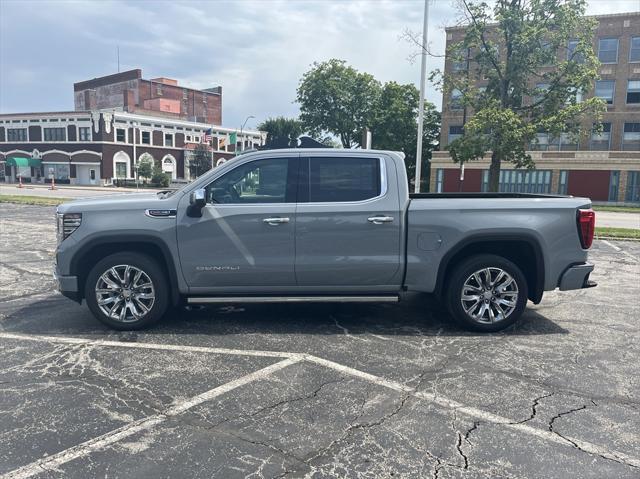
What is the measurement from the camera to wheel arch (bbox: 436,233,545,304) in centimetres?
548

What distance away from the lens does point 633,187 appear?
139 ft

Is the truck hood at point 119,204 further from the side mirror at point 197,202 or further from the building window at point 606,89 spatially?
the building window at point 606,89

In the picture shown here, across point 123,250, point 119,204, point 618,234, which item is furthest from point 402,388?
point 618,234

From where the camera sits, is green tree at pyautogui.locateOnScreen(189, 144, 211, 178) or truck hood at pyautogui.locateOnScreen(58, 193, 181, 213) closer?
truck hood at pyautogui.locateOnScreen(58, 193, 181, 213)

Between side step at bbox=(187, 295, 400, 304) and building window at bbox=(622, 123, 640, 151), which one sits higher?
building window at bbox=(622, 123, 640, 151)

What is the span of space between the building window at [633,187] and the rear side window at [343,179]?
44432mm

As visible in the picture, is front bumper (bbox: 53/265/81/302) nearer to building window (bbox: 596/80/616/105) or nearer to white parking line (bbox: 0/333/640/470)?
white parking line (bbox: 0/333/640/470)

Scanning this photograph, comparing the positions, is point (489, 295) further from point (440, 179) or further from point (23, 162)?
point (23, 162)

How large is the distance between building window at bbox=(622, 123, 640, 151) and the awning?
2641 inches

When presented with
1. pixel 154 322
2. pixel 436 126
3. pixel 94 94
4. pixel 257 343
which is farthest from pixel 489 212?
pixel 94 94

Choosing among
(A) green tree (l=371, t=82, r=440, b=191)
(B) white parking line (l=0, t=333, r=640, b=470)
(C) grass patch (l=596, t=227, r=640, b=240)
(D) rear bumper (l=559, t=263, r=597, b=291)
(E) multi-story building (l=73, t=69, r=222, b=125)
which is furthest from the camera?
(E) multi-story building (l=73, t=69, r=222, b=125)

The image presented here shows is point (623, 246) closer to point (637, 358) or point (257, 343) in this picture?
point (637, 358)

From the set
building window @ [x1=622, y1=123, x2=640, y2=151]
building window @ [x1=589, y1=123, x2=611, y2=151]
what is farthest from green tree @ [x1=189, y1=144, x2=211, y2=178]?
building window @ [x1=622, y1=123, x2=640, y2=151]

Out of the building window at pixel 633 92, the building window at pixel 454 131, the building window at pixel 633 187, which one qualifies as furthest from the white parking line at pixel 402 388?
the building window at pixel 633 92
